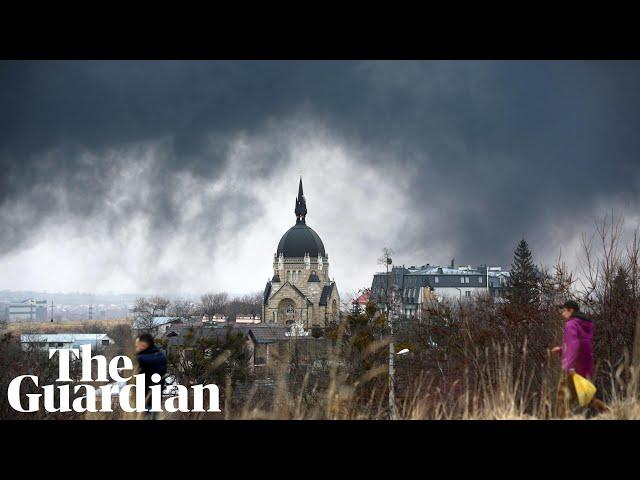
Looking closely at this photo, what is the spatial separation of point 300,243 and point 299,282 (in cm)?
482

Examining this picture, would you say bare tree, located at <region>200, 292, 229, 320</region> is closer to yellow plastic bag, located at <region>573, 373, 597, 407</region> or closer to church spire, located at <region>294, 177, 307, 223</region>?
church spire, located at <region>294, 177, 307, 223</region>

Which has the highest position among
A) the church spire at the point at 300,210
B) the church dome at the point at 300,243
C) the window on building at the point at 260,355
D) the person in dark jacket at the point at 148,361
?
the church spire at the point at 300,210

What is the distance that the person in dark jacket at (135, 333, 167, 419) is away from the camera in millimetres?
4320

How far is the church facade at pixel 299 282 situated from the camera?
75375mm

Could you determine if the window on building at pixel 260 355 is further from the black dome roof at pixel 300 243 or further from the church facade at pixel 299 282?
the black dome roof at pixel 300 243

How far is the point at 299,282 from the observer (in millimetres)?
80188

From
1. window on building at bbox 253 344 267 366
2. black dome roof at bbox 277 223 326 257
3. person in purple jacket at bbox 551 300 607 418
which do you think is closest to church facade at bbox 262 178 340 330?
black dome roof at bbox 277 223 326 257

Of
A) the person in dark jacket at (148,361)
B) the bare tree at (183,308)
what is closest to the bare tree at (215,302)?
the bare tree at (183,308)

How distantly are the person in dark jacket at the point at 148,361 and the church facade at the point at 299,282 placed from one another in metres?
69.0

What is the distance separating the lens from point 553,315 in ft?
35.0
